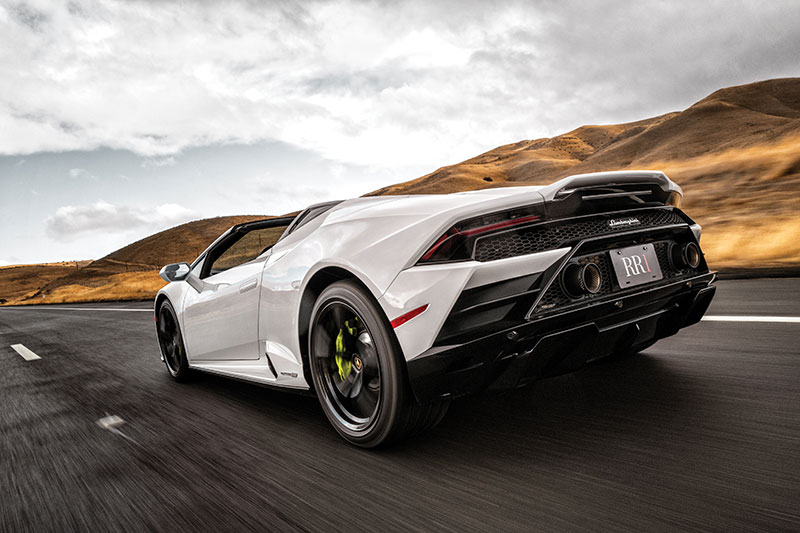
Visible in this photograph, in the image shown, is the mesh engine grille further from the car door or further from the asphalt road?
the car door

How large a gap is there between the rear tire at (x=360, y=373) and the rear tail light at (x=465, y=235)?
350mm

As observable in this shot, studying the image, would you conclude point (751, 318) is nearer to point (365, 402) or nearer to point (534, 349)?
point (534, 349)

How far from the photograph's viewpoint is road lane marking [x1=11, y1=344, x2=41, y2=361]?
727 cm

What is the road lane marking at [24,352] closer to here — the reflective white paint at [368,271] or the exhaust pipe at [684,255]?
the reflective white paint at [368,271]

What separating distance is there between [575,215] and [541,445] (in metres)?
→ 0.96

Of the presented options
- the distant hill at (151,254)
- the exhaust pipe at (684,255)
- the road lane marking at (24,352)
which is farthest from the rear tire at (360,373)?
the distant hill at (151,254)

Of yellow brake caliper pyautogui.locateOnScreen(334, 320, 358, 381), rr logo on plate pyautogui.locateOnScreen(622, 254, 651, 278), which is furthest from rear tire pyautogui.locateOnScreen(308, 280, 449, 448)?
rr logo on plate pyautogui.locateOnScreen(622, 254, 651, 278)

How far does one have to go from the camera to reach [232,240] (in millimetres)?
4098

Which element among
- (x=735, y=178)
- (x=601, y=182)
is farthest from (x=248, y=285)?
(x=735, y=178)

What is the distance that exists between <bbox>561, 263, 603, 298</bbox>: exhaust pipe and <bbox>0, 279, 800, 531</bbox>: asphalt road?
24.0 inches

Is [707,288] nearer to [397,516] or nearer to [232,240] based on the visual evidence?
[397,516]

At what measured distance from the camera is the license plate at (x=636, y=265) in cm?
236

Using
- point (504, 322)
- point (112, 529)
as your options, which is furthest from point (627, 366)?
point (112, 529)

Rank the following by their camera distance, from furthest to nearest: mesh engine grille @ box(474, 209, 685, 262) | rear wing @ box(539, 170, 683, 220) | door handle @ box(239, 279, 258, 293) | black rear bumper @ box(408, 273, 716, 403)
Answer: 1. door handle @ box(239, 279, 258, 293)
2. rear wing @ box(539, 170, 683, 220)
3. mesh engine grille @ box(474, 209, 685, 262)
4. black rear bumper @ box(408, 273, 716, 403)
